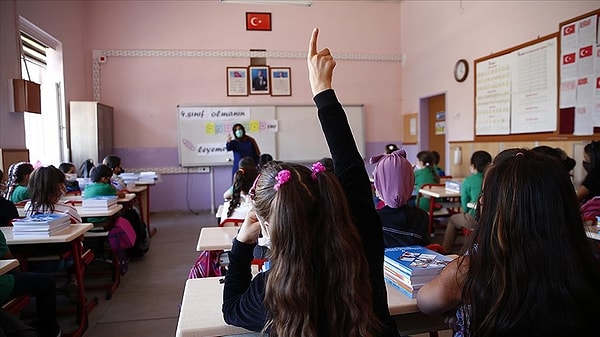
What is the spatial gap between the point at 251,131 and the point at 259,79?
37.3 inches

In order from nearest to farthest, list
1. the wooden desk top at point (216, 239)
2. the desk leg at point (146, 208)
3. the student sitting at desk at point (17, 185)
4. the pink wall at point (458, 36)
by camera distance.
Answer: the wooden desk top at point (216, 239) → the student sitting at desk at point (17, 185) → the pink wall at point (458, 36) → the desk leg at point (146, 208)

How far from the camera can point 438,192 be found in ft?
13.5

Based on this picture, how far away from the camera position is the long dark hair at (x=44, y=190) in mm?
2643

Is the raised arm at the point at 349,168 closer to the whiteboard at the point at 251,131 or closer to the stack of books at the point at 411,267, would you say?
the stack of books at the point at 411,267

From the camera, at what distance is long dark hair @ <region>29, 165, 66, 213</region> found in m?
2.64


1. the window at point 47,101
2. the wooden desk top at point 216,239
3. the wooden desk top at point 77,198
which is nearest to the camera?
the wooden desk top at point 216,239

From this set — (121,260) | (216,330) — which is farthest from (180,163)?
(216,330)

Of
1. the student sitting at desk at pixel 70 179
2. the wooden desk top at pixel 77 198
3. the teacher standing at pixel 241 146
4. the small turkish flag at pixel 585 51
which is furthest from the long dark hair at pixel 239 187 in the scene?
the small turkish flag at pixel 585 51

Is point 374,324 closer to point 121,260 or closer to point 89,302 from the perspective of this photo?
point 89,302

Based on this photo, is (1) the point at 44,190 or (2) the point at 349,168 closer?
(2) the point at 349,168

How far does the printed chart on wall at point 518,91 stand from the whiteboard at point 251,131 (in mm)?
2623

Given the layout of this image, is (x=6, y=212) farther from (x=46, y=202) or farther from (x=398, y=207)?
(x=398, y=207)

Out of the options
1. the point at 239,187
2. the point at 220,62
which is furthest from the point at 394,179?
the point at 220,62

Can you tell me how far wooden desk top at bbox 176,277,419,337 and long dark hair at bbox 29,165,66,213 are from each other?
1704 mm
